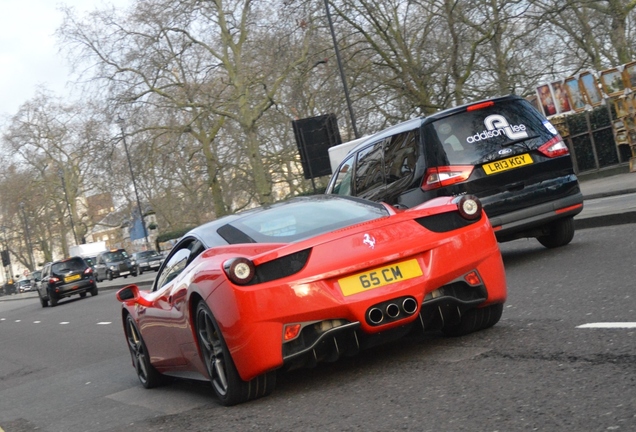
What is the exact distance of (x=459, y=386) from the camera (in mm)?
5234

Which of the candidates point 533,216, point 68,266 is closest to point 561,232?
point 533,216

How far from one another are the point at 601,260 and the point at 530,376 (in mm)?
4862

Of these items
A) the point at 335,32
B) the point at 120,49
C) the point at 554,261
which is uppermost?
the point at 120,49

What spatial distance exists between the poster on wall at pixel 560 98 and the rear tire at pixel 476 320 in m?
22.2

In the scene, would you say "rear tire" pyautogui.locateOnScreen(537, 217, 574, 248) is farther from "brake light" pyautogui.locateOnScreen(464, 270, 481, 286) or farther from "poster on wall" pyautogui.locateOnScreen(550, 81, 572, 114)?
"poster on wall" pyautogui.locateOnScreen(550, 81, 572, 114)

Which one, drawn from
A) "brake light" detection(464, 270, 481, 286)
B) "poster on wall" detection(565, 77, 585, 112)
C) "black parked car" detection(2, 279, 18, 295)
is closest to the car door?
"brake light" detection(464, 270, 481, 286)

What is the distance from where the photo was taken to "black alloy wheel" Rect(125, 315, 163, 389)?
26.1 ft

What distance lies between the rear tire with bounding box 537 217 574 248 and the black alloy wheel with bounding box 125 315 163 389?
18.0 feet

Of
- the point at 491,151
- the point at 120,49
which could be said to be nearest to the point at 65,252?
the point at 120,49

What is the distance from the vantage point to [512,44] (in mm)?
36156

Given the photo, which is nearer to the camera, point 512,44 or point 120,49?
point 512,44

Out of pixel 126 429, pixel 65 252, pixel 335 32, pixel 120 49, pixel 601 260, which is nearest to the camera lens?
pixel 126 429

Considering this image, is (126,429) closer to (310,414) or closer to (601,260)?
(310,414)

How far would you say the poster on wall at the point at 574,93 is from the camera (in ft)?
90.7
